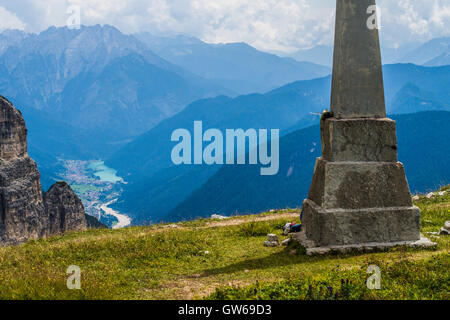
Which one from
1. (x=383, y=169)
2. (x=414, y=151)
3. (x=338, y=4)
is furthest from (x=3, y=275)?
(x=414, y=151)

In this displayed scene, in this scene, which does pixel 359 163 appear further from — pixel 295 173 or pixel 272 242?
pixel 295 173

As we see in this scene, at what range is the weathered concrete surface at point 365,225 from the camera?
9.51 m

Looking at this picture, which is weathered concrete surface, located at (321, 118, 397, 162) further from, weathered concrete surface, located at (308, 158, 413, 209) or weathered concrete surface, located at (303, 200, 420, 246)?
weathered concrete surface, located at (303, 200, 420, 246)

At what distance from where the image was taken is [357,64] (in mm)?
9922

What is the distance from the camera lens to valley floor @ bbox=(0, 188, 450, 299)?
6.36 meters

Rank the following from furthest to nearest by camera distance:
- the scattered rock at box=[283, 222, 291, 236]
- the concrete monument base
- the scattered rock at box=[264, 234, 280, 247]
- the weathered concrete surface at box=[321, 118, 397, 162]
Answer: the scattered rock at box=[283, 222, 291, 236] → the scattered rock at box=[264, 234, 280, 247] → the weathered concrete surface at box=[321, 118, 397, 162] → the concrete monument base

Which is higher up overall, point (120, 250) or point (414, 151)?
point (414, 151)

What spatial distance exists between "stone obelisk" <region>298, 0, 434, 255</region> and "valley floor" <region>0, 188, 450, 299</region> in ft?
2.17

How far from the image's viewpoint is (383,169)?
32.3 feet

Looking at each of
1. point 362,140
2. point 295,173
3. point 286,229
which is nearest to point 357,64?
point 362,140

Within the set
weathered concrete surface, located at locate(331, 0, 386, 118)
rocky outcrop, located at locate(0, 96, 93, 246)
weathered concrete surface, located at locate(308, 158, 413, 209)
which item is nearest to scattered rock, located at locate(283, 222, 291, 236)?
weathered concrete surface, located at locate(308, 158, 413, 209)
